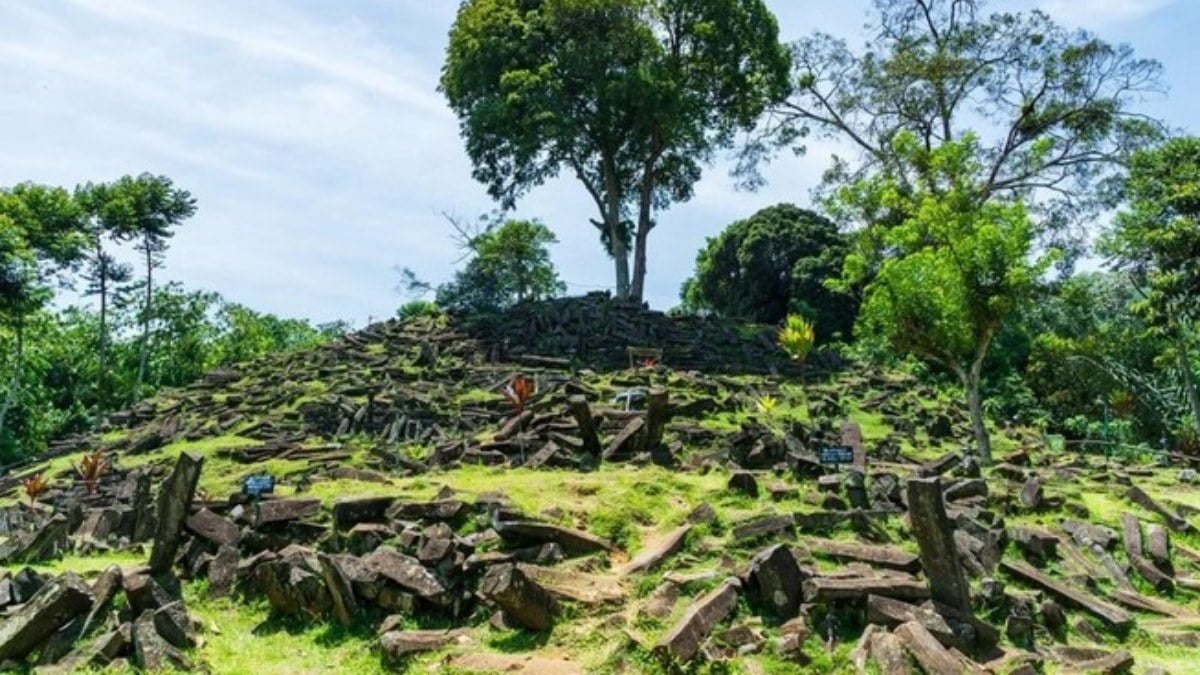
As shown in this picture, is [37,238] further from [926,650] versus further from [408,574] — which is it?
[926,650]

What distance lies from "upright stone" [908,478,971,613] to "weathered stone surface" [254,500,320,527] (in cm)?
689

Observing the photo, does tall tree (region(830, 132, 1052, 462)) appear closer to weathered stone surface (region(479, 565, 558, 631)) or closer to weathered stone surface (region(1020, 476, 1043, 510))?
weathered stone surface (region(1020, 476, 1043, 510))

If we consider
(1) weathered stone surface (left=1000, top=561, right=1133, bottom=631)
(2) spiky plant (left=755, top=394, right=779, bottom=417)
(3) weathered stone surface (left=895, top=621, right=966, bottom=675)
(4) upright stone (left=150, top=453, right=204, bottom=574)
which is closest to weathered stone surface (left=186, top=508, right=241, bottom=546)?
(4) upright stone (left=150, top=453, right=204, bottom=574)

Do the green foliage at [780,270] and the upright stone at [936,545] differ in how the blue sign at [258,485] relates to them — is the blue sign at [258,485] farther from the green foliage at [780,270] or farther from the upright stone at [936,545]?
the green foliage at [780,270]

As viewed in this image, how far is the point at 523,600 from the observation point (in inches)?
314

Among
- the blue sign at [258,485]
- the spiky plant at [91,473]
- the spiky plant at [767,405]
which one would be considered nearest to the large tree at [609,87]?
the spiky plant at [767,405]

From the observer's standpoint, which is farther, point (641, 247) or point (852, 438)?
point (641, 247)

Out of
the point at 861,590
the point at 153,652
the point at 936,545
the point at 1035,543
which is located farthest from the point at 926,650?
the point at 153,652

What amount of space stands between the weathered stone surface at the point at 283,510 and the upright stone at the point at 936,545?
6.89m

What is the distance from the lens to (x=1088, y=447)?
1035 inches

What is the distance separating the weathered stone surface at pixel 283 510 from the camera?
10.5m

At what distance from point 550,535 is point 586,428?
4942 millimetres

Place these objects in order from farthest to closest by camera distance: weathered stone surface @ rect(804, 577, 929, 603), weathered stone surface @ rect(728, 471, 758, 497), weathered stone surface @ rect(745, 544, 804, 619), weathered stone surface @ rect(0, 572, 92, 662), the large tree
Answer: the large tree < weathered stone surface @ rect(728, 471, 758, 497) < weathered stone surface @ rect(0, 572, 92, 662) < weathered stone surface @ rect(745, 544, 804, 619) < weathered stone surface @ rect(804, 577, 929, 603)

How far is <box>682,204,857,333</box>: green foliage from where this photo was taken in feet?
119
